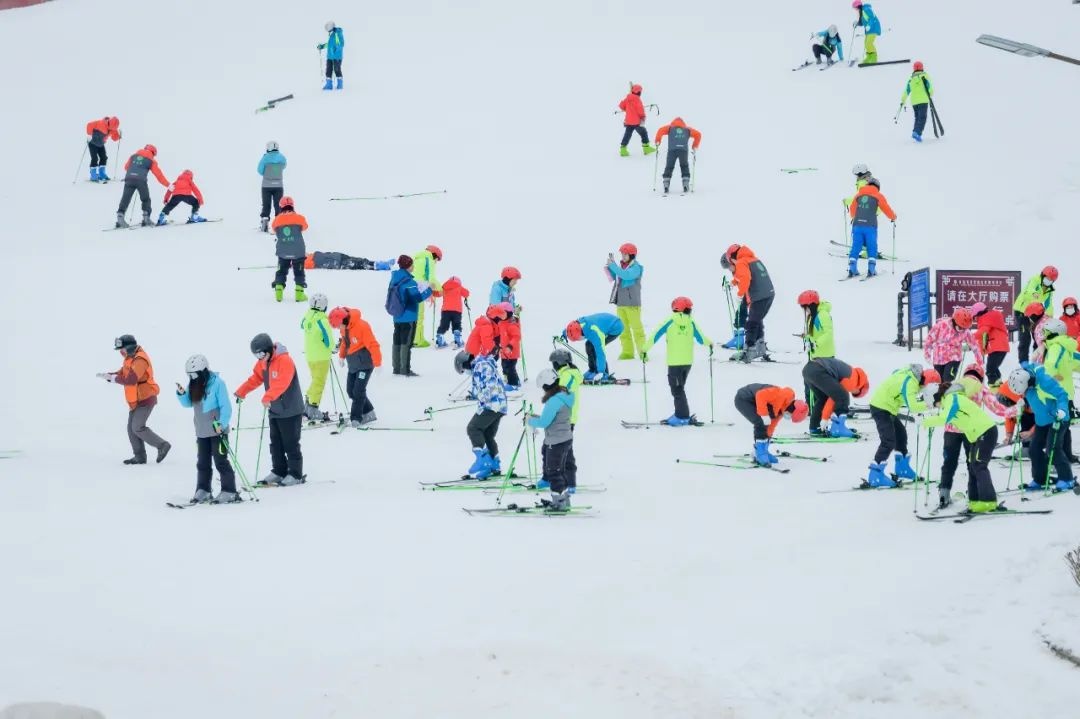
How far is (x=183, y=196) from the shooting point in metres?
25.1

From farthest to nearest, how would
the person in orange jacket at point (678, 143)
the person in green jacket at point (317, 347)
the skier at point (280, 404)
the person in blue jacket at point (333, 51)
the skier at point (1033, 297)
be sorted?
the person in blue jacket at point (333, 51)
the person in orange jacket at point (678, 143)
the skier at point (1033, 297)
the person in green jacket at point (317, 347)
the skier at point (280, 404)

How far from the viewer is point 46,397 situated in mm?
18094

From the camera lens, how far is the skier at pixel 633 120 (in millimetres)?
27078

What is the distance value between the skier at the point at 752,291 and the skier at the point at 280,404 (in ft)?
22.0

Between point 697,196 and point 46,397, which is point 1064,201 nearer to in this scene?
point 697,196

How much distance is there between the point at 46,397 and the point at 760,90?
17.3 meters

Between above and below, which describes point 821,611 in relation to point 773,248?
below

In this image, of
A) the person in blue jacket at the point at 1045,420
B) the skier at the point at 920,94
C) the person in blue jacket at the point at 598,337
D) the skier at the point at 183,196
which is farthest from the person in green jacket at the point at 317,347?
the skier at the point at 920,94

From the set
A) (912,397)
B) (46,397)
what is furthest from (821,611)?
(46,397)

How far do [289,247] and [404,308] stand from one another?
3392mm

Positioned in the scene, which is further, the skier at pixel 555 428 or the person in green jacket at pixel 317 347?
the person in green jacket at pixel 317 347

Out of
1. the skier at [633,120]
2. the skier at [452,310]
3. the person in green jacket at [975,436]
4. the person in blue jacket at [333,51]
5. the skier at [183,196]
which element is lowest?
the person in green jacket at [975,436]

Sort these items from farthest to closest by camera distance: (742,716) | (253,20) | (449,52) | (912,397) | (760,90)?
(253,20), (449,52), (760,90), (912,397), (742,716)

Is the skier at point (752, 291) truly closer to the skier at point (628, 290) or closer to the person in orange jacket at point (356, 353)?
the skier at point (628, 290)
